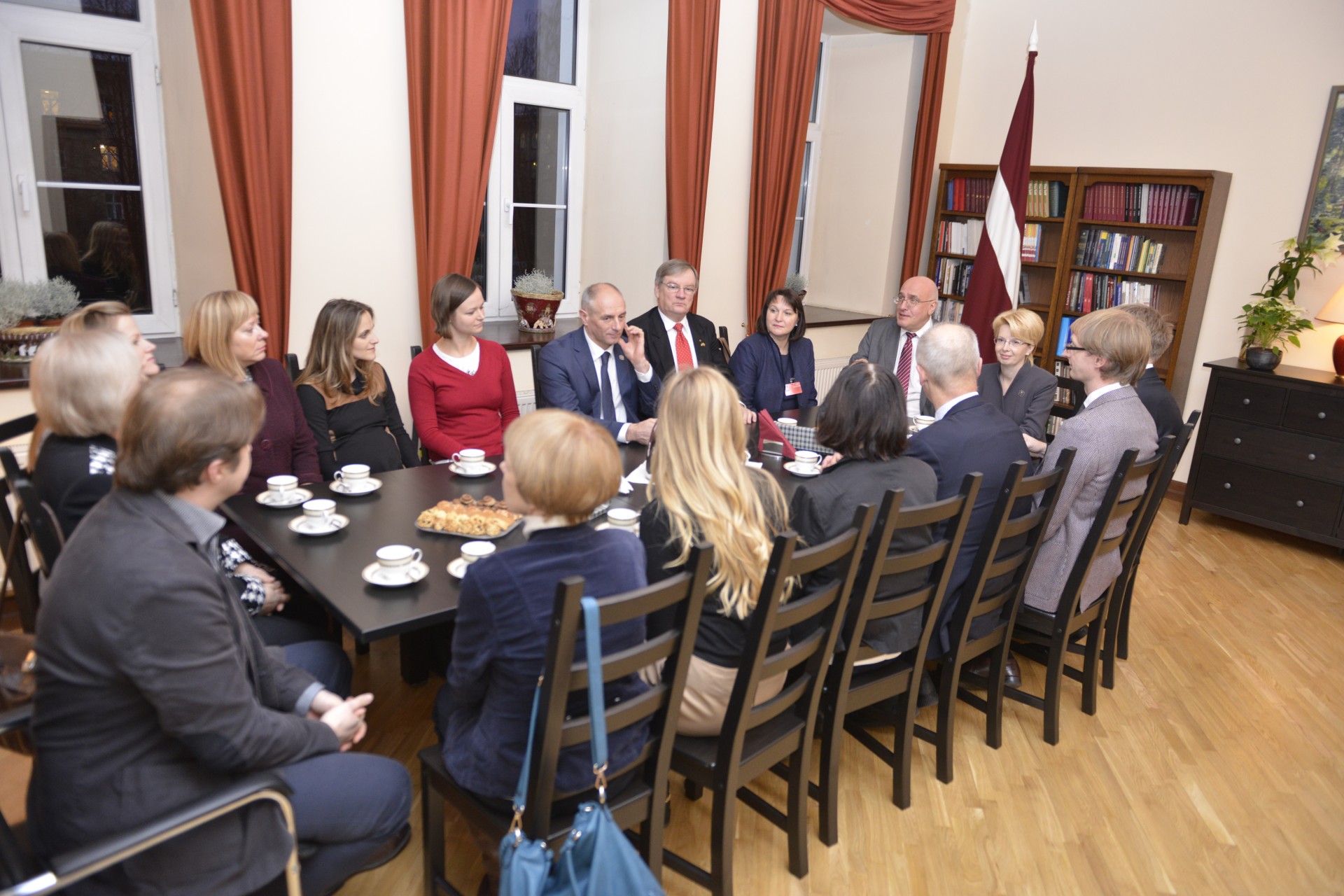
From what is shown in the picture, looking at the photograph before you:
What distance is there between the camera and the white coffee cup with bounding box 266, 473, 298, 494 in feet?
7.98

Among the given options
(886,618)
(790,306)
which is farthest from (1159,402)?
(886,618)

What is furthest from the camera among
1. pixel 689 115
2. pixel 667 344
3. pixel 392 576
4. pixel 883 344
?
pixel 689 115

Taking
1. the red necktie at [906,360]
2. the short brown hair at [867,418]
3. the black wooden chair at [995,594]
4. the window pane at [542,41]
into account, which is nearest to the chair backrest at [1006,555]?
the black wooden chair at [995,594]

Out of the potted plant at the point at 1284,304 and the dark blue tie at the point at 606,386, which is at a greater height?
the potted plant at the point at 1284,304

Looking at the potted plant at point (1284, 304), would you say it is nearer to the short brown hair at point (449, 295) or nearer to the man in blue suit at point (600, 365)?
Result: the man in blue suit at point (600, 365)

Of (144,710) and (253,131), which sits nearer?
(144,710)

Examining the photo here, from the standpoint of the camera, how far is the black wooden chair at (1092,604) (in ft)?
8.91

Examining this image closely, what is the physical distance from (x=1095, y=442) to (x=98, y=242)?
385 centimetres

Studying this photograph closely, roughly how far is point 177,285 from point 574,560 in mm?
3094

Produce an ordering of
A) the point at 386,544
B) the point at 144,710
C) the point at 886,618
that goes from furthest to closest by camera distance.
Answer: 1. the point at 886,618
2. the point at 386,544
3. the point at 144,710

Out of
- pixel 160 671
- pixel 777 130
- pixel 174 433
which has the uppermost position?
pixel 777 130

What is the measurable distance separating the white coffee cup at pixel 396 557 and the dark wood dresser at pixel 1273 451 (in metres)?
4.69

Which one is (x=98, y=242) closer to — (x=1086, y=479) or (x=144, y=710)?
(x=144, y=710)

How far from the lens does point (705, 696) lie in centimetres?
198
